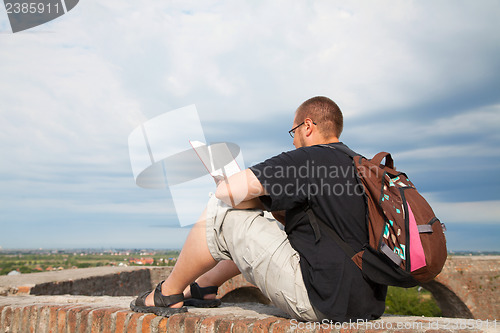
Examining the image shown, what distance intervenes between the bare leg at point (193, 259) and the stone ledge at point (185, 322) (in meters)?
0.21

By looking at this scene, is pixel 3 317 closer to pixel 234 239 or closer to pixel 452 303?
pixel 234 239

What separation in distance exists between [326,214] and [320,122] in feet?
2.06

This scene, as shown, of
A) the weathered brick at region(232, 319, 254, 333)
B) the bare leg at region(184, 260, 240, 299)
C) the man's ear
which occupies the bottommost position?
the weathered brick at region(232, 319, 254, 333)

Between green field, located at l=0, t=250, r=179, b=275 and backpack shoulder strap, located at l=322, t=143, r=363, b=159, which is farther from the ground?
backpack shoulder strap, located at l=322, t=143, r=363, b=159

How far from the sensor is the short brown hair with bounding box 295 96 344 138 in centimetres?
237

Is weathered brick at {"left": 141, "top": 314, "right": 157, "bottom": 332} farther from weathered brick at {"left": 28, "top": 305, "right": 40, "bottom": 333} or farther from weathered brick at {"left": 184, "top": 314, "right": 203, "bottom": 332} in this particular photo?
weathered brick at {"left": 28, "top": 305, "right": 40, "bottom": 333}

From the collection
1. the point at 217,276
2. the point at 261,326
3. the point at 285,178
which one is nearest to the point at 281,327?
the point at 261,326

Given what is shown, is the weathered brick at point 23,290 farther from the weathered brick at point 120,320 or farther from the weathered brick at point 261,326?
the weathered brick at point 261,326

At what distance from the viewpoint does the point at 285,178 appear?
77.9 inches

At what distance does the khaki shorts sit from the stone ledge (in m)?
0.13

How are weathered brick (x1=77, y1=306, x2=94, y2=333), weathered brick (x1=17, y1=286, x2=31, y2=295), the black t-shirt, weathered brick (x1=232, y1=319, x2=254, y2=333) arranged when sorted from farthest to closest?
weathered brick (x1=17, y1=286, x2=31, y2=295)
weathered brick (x1=77, y1=306, x2=94, y2=333)
weathered brick (x1=232, y1=319, x2=254, y2=333)
the black t-shirt

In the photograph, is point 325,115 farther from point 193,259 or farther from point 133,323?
point 133,323

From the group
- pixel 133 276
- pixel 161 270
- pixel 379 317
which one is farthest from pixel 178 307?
pixel 161 270

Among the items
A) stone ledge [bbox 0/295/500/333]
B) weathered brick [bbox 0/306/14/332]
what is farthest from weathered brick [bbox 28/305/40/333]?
weathered brick [bbox 0/306/14/332]
